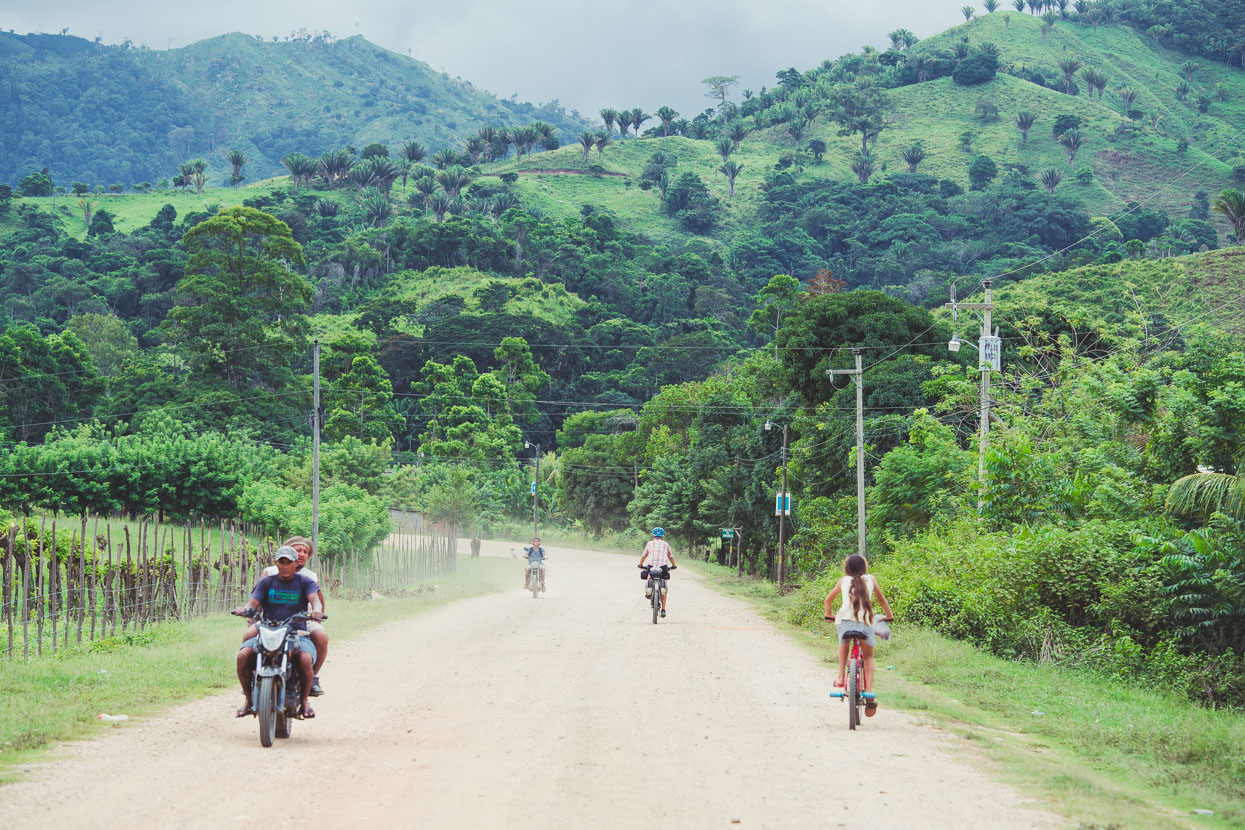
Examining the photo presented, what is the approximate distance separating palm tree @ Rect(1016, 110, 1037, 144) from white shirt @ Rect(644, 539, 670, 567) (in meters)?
170

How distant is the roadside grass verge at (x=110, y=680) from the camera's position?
919cm

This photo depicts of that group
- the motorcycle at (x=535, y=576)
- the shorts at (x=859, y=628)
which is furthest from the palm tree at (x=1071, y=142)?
the shorts at (x=859, y=628)

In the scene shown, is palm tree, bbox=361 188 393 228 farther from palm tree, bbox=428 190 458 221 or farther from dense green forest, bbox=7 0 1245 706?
palm tree, bbox=428 190 458 221

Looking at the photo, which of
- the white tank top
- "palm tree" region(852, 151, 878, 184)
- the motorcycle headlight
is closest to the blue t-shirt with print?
the motorcycle headlight

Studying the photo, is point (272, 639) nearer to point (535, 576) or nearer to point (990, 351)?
point (990, 351)

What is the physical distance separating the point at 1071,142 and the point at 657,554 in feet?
533

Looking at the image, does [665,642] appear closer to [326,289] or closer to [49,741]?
[49,741]

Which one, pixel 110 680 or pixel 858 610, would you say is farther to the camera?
pixel 110 680

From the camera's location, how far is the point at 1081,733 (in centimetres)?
1056

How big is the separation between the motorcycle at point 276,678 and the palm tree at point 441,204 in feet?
458

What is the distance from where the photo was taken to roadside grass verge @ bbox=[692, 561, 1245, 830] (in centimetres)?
773

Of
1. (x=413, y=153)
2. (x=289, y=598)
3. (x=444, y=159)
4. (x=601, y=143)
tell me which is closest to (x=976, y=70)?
(x=601, y=143)

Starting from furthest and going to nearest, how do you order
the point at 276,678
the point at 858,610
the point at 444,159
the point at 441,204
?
the point at 444,159, the point at 441,204, the point at 858,610, the point at 276,678

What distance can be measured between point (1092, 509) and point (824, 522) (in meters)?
19.2
